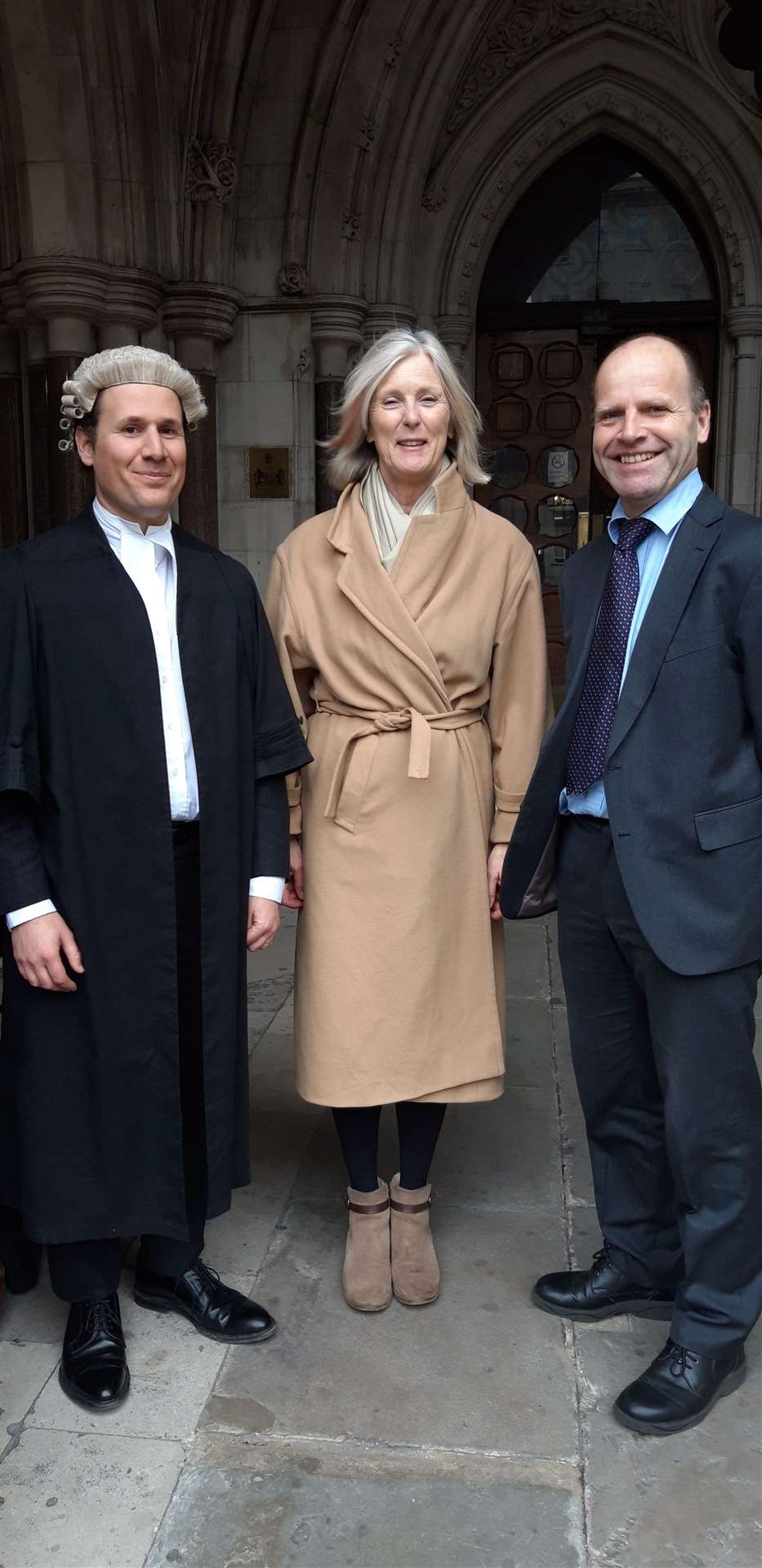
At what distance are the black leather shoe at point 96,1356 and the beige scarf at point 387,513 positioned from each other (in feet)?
4.95

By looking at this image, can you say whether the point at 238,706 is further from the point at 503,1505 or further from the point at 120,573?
the point at 503,1505

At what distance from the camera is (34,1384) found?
2.23 meters

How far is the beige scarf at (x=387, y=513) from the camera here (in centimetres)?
242

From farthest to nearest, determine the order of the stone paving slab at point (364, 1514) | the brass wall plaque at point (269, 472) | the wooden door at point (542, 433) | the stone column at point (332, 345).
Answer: the wooden door at point (542, 433)
the brass wall plaque at point (269, 472)
the stone column at point (332, 345)
the stone paving slab at point (364, 1514)

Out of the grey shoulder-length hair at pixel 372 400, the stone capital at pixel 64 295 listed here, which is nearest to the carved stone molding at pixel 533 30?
the stone capital at pixel 64 295

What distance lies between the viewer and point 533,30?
7.80 m

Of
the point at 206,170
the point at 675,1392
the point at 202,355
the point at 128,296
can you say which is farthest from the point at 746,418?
the point at 675,1392

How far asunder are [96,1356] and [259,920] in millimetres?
829

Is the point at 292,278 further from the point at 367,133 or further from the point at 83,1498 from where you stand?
the point at 83,1498

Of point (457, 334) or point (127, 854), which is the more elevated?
point (457, 334)

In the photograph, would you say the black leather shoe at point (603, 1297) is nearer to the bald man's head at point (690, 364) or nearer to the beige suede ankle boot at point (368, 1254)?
the beige suede ankle boot at point (368, 1254)

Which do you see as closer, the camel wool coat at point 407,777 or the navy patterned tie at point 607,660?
the navy patterned tie at point 607,660

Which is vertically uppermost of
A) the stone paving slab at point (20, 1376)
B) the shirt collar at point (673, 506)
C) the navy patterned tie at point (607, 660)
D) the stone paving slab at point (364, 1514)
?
the shirt collar at point (673, 506)

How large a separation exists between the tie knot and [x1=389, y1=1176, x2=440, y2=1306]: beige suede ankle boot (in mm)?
1357
